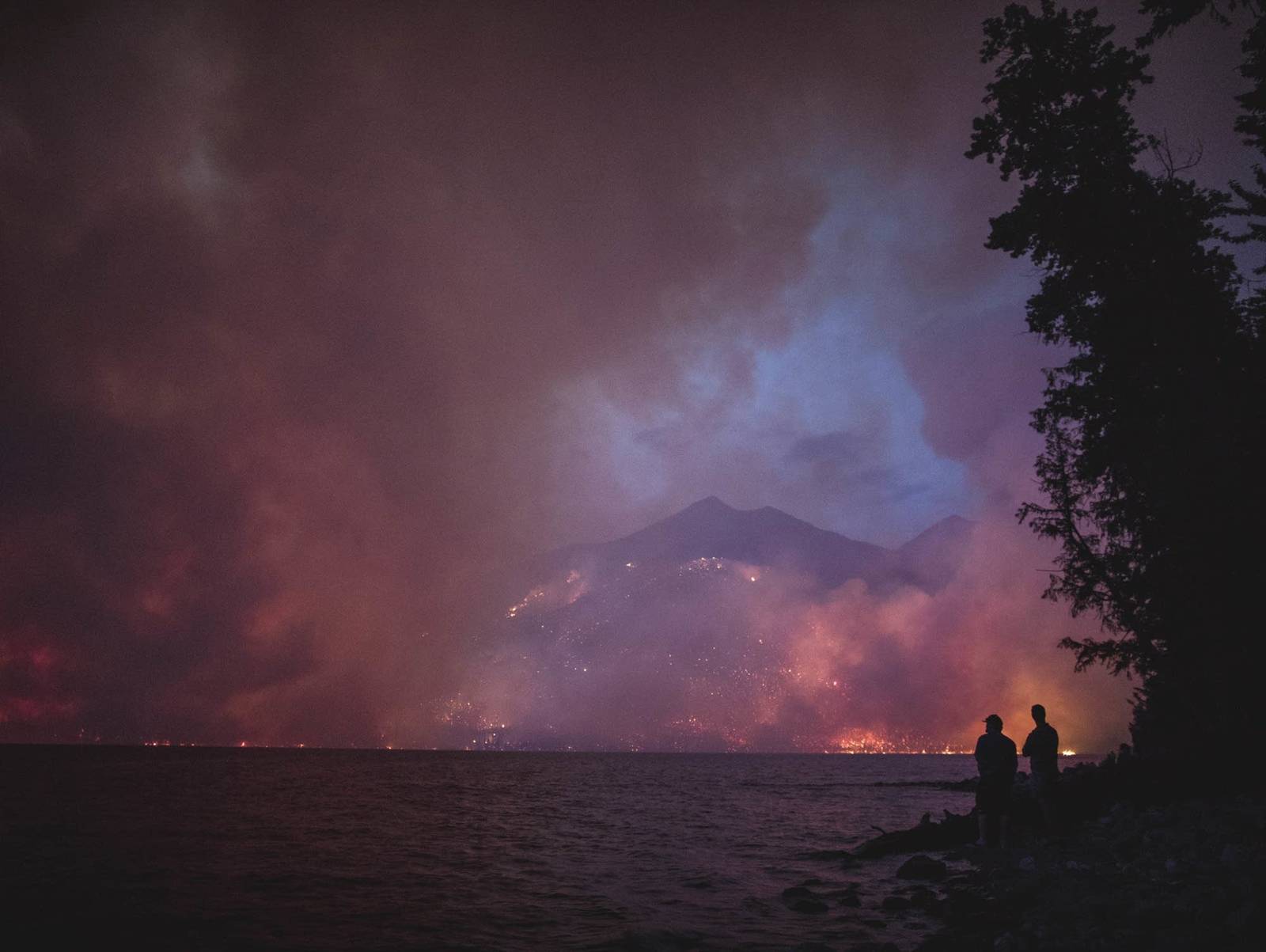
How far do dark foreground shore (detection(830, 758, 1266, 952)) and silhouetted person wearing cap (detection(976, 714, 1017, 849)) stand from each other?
745 mm

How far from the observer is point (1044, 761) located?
1816 cm

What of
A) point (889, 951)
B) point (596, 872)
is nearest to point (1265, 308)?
point (889, 951)

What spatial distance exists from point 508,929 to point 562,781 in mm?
73622

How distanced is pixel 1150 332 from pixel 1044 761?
39.9 feet

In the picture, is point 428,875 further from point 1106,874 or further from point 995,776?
point 1106,874

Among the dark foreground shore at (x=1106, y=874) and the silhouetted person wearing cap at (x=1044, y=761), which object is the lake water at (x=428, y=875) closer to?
the dark foreground shore at (x=1106, y=874)

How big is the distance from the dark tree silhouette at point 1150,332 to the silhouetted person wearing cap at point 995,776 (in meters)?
6.91

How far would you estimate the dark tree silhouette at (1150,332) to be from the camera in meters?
17.1

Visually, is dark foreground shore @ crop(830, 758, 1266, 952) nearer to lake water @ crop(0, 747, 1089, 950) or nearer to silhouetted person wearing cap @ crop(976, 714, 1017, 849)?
silhouetted person wearing cap @ crop(976, 714, 1017, 849)

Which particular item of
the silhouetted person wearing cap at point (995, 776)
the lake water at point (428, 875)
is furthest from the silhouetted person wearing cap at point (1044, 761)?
the lake water at point (428, 875)

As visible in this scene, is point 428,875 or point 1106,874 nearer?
point 1106,874

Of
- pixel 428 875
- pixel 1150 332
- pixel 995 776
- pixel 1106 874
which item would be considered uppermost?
pixel 1150 332

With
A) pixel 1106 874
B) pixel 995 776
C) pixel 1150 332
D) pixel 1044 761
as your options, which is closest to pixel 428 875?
pixel 995 776

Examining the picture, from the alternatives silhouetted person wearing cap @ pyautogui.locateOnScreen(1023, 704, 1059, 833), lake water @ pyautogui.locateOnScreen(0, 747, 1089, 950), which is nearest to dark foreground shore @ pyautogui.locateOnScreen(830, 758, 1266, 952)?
silhouetted person wearing cap @ pyautogui.locateOnScreen(1023, 704, 1059, 833)
